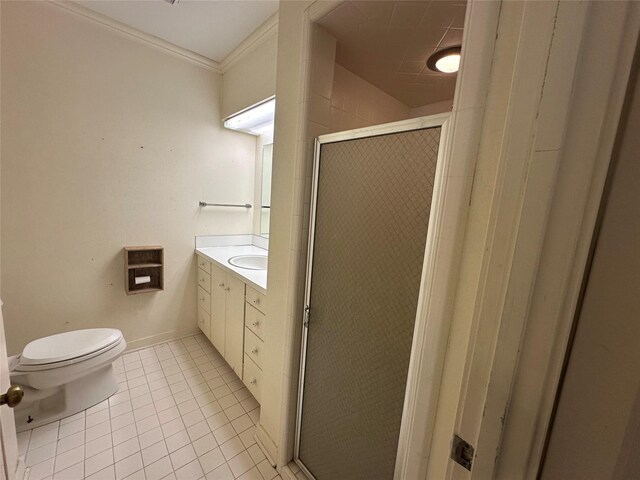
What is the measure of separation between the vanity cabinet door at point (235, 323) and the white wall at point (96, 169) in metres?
0.77

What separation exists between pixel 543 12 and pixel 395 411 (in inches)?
39.2

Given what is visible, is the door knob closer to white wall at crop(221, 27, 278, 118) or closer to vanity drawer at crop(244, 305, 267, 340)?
vanity drawer at crop(244, 305, 267, 340)

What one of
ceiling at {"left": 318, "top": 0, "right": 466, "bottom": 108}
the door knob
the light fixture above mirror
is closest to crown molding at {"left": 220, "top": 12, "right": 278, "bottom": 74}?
the light fixture above mirror

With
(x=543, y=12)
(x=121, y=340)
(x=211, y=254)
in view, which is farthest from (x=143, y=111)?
(x=543, y=12)

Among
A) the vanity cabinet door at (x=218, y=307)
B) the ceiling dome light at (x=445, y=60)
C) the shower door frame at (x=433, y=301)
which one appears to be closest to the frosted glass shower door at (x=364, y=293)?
the shower door frame at (x=433, y=301)

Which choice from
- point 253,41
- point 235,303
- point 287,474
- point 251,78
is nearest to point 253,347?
point 235,303

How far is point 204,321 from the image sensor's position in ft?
7.70

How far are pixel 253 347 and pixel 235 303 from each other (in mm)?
337

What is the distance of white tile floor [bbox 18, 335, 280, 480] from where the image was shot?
1272 mm

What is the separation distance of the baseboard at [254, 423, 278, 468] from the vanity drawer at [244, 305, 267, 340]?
1.66ft

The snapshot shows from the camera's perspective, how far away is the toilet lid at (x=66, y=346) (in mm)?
1432

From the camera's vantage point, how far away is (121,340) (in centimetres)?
174

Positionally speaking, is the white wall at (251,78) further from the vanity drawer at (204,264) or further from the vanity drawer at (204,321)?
the vanity drawer at (204,321)

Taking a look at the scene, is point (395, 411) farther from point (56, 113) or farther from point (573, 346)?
point (56, 113)
